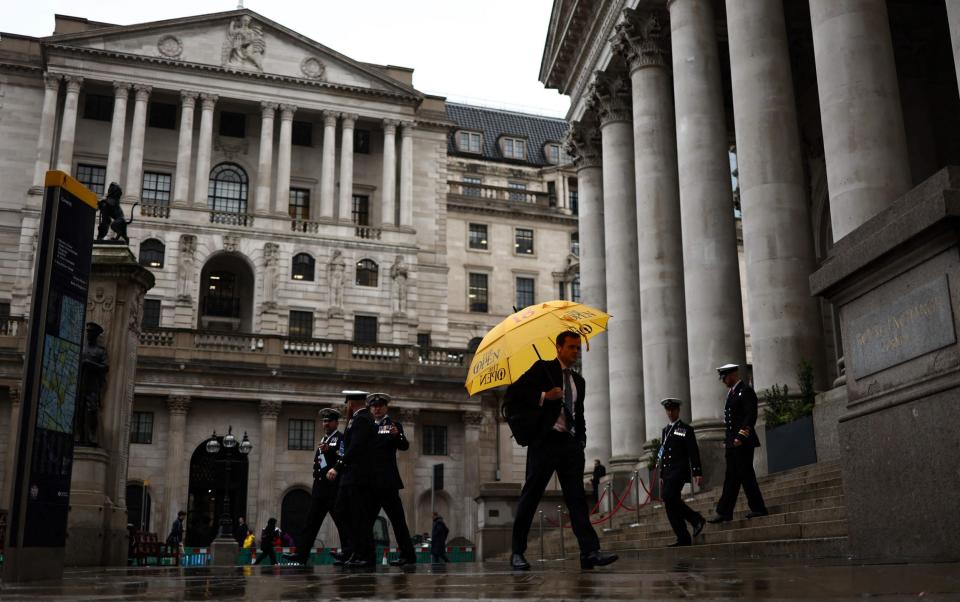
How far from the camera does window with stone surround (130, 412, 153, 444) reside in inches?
1779

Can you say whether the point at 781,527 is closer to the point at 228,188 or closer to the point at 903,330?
the point at 903,330

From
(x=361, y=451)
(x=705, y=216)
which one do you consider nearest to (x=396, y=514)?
(x=361, y=451)

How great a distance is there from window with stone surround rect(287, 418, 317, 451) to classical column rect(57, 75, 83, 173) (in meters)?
20.3

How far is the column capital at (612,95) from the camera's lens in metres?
30.9

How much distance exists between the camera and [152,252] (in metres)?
53.3

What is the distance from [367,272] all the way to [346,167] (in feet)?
22.6

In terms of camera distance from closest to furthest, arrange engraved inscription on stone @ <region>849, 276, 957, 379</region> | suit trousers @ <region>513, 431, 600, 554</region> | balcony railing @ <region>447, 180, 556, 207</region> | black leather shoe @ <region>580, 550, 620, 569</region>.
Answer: engraved inscription on stone @ <region>849, 276, 957, 379</region>
black leather shoe @ <region>580, 550, 620, 569</region>
suit trousers @ <region>513, 431, 600, 554</region>
balcony railing @ <region>447, 180, 556, 207</region>

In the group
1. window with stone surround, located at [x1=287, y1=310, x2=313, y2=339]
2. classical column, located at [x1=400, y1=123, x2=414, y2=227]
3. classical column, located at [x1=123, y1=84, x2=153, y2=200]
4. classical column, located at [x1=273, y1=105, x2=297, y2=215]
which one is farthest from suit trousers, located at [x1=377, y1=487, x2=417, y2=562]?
classical column, located at [x1=400, y1=123, x2=414, y2=227]

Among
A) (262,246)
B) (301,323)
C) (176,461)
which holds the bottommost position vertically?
(176,461)

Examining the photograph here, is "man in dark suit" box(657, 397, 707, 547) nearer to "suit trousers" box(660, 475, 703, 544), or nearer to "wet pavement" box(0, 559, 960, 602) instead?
"suit trousers" box(660, 475, 703, 544)

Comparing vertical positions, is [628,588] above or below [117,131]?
below

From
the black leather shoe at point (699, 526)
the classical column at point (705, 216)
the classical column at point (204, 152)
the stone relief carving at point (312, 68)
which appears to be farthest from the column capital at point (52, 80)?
the black leather shoe at point (699, 526)

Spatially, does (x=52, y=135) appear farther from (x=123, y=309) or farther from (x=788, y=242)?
(x=788, y=242)

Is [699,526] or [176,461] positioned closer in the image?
[699,526]
